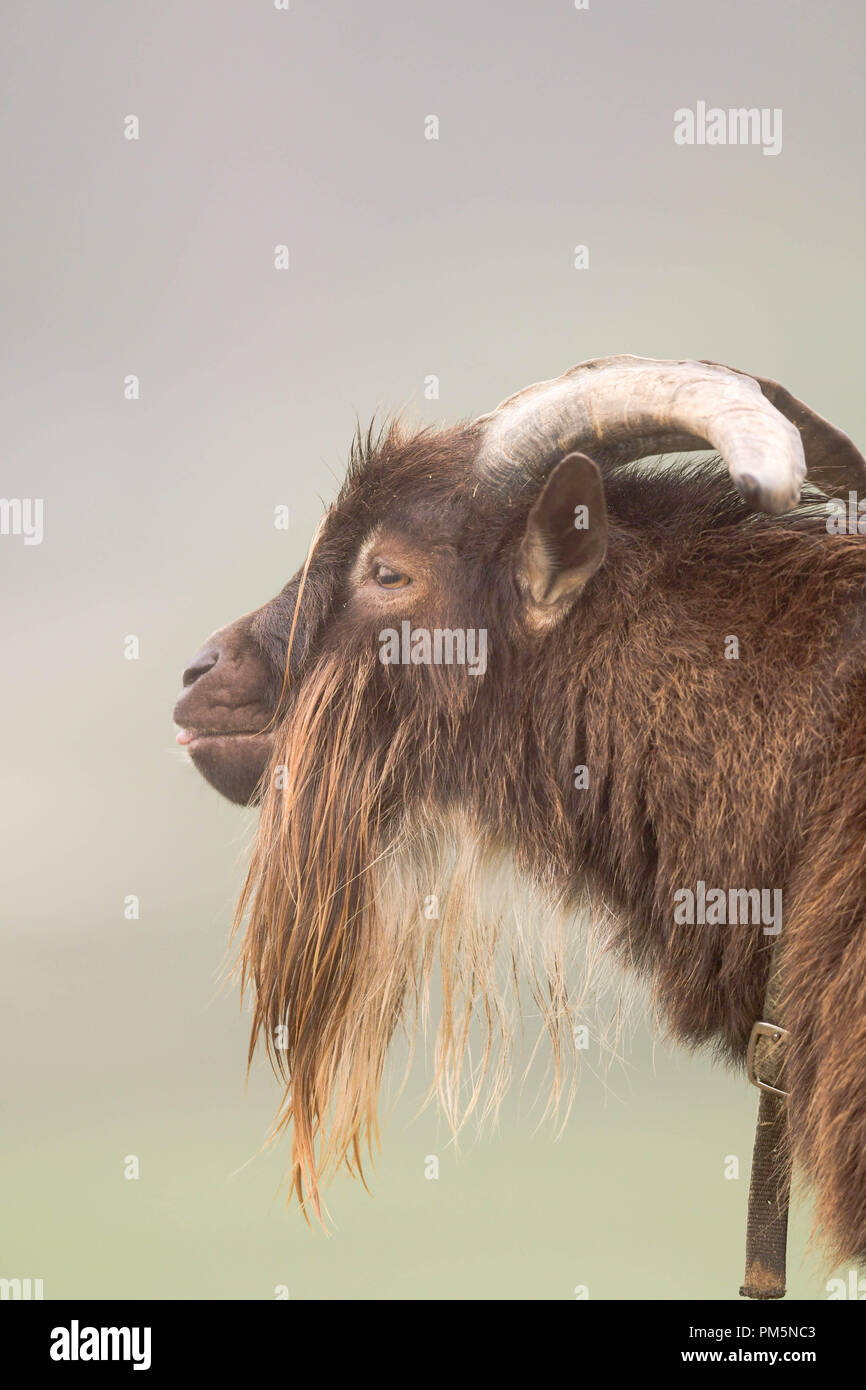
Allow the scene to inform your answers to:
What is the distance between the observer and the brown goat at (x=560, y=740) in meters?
2.89

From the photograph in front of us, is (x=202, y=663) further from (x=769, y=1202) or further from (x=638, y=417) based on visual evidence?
(x=769, y=1202)

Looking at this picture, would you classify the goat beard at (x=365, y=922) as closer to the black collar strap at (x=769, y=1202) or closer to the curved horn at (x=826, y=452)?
the black collar strap at (x=769, y=1202)

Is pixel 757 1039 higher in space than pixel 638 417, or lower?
lower

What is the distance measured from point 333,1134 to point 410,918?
73 centimetres

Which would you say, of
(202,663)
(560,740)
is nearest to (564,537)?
(560,740)

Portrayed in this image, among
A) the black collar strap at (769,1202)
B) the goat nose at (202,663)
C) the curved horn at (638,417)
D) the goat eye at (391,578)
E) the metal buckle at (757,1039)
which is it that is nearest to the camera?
the curved horn at (638,417)

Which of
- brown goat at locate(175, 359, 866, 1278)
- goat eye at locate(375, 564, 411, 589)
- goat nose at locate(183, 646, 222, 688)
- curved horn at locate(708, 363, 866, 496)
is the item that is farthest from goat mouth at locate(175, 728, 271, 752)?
curved horn at locate(708, 363, 866, 496)

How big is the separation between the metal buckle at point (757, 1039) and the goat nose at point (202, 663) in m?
1.73

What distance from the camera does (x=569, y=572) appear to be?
10.3 ft

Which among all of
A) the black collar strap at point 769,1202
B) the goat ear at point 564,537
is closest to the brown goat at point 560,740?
the goat ear at point 564,537

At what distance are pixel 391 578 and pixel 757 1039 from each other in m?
1.47

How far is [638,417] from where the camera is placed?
123 inches

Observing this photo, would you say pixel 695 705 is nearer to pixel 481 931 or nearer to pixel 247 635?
pixel 481 931

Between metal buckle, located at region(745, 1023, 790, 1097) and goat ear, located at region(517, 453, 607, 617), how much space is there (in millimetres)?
1099
